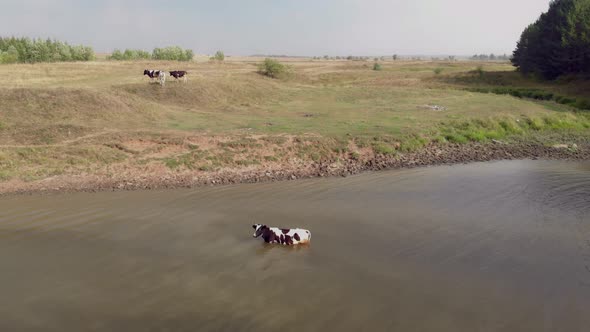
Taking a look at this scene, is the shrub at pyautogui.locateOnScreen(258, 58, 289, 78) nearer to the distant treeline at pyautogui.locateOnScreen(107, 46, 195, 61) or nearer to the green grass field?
the green grass field

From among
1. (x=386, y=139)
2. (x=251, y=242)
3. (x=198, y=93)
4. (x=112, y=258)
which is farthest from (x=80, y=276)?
(x=198, y=93)

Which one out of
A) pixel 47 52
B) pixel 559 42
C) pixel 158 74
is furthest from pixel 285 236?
pixel 47 52

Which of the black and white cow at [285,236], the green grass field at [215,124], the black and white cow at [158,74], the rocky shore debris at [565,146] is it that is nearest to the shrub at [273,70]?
the green grass field at [215,124]

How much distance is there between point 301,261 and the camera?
9.71 m

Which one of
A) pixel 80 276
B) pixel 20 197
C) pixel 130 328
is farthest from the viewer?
pixel 20 197

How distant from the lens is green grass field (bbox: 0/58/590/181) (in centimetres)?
1783

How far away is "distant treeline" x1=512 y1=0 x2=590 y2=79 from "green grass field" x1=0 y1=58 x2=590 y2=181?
876 inches

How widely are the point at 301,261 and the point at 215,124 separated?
599 inches

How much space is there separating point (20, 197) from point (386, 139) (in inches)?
644

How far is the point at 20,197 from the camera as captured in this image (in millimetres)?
14633

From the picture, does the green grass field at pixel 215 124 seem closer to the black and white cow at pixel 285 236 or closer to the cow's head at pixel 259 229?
the cow's head at pixel 259 229

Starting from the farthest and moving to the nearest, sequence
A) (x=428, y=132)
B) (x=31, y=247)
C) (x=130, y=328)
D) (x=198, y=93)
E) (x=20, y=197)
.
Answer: (x=198, y=93) → (x=428, y=132) → (x=20, y=197) → (x=31, y=247) → (x=130, y=328)

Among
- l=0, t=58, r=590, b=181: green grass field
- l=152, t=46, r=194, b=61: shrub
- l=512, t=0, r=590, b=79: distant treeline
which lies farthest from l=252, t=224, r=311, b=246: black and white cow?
l=152, t=46, r=194, b=61: shrub

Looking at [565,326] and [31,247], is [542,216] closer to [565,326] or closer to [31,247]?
[565,326]
